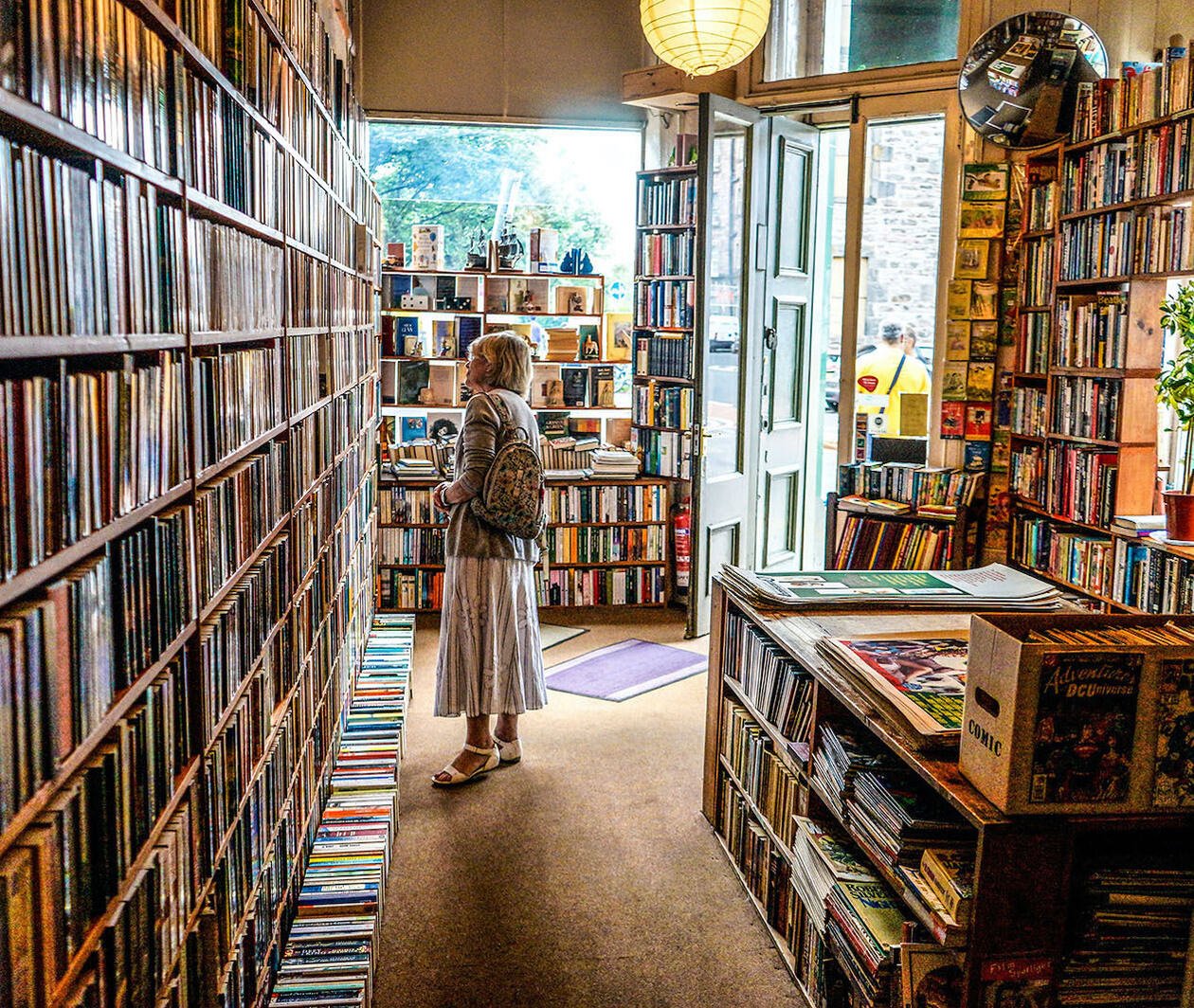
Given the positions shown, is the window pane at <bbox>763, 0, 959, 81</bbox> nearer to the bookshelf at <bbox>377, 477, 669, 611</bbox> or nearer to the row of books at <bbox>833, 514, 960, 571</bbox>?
the row of books at <bbox>833, 514, 960, 571</bbox>

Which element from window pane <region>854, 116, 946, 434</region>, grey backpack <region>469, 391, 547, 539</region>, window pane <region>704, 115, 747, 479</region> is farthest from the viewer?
window pane <region>854, 116, 946, 434</region>

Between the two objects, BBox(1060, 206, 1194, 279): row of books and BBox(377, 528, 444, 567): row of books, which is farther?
BBox(377, 528, 444, 567): row of books

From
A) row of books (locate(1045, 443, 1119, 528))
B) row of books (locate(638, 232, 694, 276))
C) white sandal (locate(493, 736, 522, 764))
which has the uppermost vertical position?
row of books (locate(638, 232, 694, 276))

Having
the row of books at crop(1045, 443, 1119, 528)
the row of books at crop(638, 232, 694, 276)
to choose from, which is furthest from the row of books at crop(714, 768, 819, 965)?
the row of books at crop(638, 232, 694, 276)

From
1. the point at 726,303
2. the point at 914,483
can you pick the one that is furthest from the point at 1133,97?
the point at 726,303

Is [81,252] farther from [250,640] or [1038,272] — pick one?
[1038,272]

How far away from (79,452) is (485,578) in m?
2.49

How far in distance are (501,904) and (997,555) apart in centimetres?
307

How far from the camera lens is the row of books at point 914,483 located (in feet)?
16.6

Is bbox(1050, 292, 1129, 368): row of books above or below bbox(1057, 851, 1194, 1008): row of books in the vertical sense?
above

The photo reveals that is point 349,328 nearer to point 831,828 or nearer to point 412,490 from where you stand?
point 412,490

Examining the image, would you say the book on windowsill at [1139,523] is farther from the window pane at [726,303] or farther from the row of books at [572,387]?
the row of books at [572,387]

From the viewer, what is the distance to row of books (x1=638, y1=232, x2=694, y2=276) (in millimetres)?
6184

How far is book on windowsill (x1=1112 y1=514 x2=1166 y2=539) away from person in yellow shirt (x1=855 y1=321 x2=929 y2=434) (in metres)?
1.74
